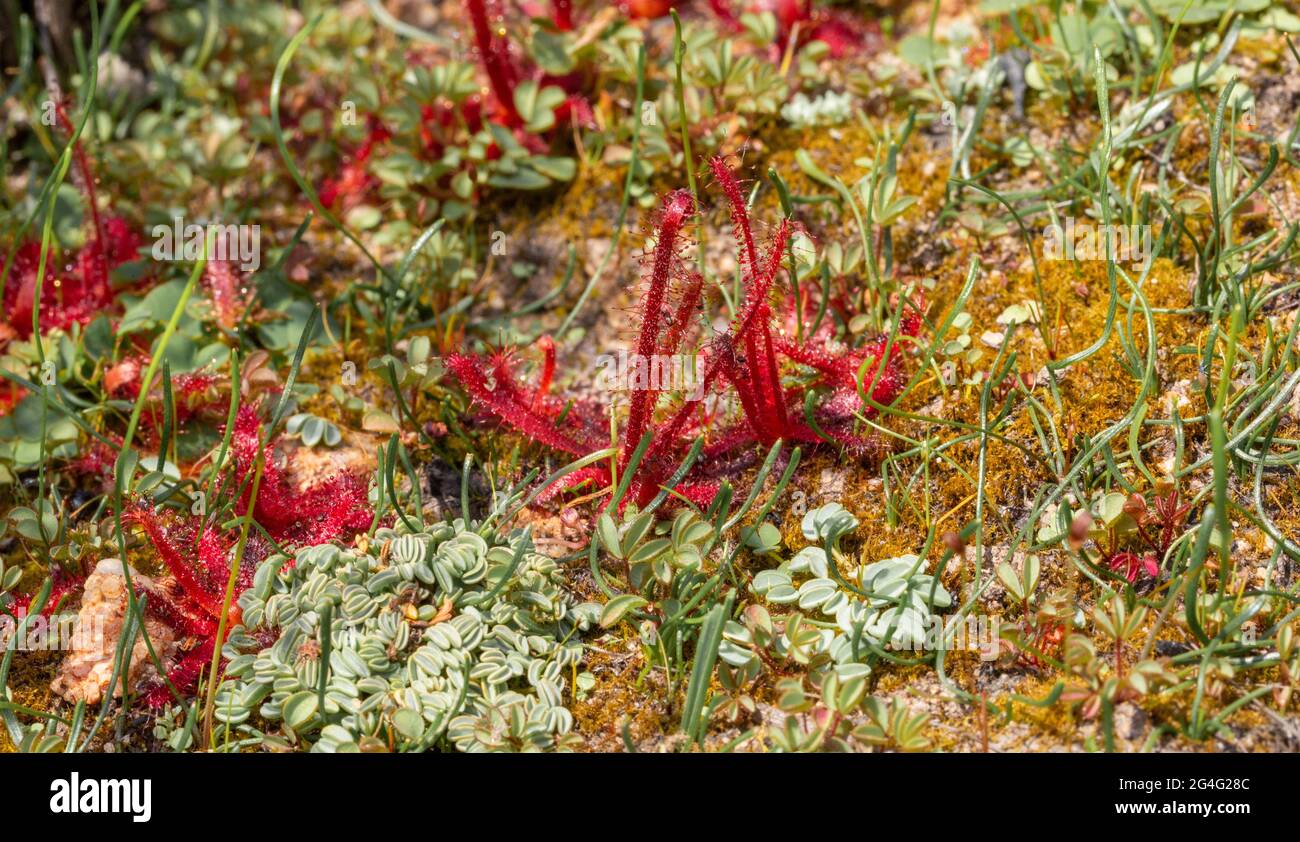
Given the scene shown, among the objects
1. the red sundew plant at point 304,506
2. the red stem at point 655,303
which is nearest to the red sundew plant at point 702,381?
the red stem at point 655,303

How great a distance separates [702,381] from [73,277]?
178 cm

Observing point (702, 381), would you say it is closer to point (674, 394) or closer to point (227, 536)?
point (674, 394)

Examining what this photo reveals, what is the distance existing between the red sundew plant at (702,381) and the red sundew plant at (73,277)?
1.15m

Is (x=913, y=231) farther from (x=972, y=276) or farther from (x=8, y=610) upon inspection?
(x=8, y=610)

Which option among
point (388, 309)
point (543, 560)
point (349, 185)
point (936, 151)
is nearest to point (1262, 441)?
point (936, 151)

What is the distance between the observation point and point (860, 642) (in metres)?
2.10

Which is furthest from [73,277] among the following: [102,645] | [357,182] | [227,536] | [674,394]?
[674,394]

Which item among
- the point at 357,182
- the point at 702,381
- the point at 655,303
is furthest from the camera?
the point at 357,182

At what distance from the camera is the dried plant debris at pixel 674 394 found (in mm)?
2062

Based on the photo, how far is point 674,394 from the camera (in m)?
2.40

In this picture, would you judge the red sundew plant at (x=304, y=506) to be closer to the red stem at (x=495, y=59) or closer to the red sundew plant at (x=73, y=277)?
the red sundew plant at (x=73, y=277)

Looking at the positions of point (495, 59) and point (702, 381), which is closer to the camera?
point (702, 381)

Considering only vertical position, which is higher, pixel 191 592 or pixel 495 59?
pixel 495 59

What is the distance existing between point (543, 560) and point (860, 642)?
63 centimetres
